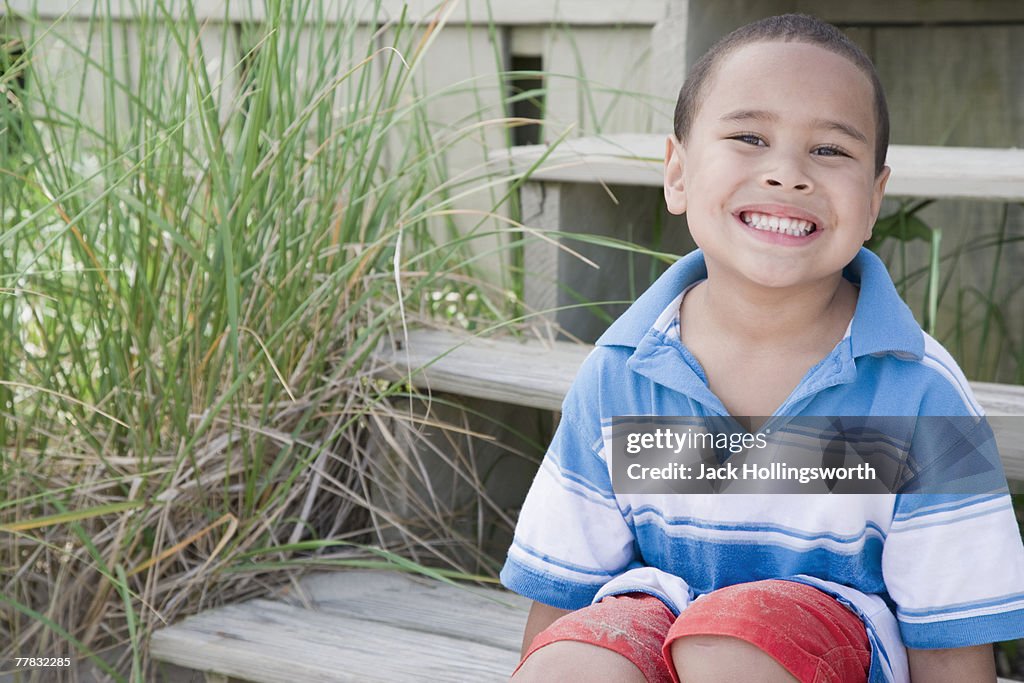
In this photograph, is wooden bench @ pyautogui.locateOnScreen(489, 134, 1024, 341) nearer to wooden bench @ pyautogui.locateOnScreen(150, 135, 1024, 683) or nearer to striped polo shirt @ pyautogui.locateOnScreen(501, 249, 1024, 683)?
wooden bench @ pyautogui.locateOnScreen(150, 135, 1024, 683)

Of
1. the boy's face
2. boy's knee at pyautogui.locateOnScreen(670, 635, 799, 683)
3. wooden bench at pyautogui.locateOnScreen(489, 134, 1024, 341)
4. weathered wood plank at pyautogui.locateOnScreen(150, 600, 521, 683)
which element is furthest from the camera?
wooden bench at pyautogui.locateOnScreen(489, 134, 1024, 341)

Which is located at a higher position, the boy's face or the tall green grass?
the boy's face

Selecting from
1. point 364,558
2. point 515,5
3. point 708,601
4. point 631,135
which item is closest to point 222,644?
point 364,558

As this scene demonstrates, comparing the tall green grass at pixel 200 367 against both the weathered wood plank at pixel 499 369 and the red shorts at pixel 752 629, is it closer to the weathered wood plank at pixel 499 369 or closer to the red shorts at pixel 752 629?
the weathered wood plank at pixel 499 369

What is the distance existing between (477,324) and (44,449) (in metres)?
0.71

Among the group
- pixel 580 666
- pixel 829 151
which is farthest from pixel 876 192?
pixel 580 666

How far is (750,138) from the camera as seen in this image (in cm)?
121

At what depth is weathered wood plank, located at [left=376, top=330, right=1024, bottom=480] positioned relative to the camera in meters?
1.66

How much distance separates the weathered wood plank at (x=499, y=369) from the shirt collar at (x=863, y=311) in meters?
0.33

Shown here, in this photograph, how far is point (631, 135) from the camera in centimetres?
208

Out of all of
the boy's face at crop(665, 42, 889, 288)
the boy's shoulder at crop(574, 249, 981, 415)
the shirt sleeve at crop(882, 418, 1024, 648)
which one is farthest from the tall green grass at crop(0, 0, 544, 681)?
the shirt sleeve at crop(882, 418, 1024, 648)

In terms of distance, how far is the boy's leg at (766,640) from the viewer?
1.07 metres

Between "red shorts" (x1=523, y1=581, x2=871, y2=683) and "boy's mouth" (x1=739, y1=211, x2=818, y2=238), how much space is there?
334 millimetres

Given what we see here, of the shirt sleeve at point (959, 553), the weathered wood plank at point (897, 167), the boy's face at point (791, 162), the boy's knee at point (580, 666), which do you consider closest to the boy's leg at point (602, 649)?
the boy's knee at point (580, 666)
